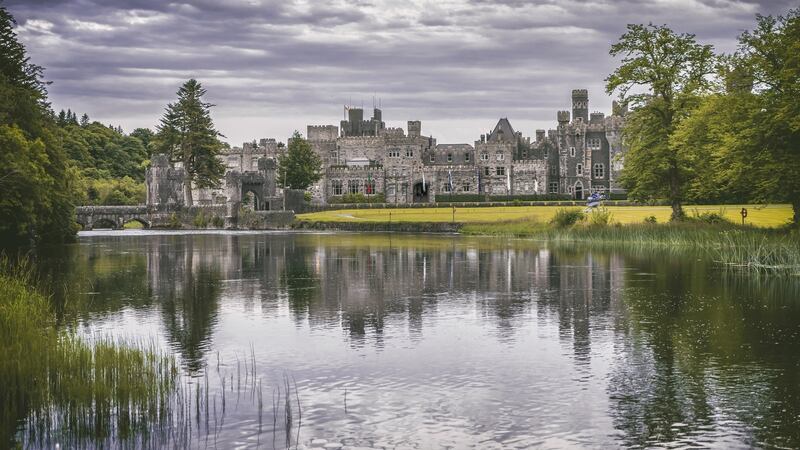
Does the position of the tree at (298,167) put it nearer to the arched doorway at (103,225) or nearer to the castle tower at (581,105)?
the arched doorway at (103,225)

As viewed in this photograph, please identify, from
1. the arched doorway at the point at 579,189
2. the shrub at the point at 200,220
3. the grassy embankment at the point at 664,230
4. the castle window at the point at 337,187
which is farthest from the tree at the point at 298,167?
the arched doorway at the point at 579,189

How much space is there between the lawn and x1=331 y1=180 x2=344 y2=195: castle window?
90.9 feet

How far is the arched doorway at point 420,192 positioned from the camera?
124m

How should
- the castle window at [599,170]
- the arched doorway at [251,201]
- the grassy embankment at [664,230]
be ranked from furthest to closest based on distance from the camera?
the castle window at [599,170], the arched doorway at [251,201], the grassy embankment at [664,230]

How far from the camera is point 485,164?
124812 millimetres

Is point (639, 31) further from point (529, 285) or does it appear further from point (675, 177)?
point (529, 285)

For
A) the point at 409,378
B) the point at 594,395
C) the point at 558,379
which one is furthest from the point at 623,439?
the point at 409,378

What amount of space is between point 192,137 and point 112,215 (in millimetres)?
15922

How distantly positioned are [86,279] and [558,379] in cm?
2033

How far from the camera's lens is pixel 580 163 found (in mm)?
122312

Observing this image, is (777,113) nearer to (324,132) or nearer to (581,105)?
(581,105)

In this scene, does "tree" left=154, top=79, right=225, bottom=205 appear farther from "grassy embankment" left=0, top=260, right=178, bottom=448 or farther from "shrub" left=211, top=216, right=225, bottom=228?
"grassy embankment" left=0, top=260, right=178, bottom=448

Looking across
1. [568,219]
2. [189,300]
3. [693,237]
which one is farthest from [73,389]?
[568,219]

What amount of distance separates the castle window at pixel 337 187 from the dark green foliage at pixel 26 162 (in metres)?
66.3
